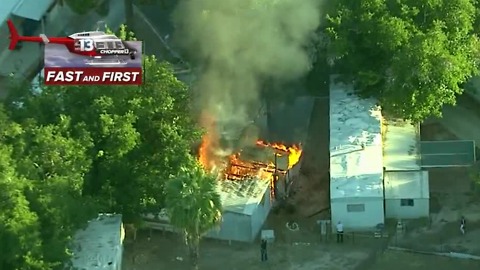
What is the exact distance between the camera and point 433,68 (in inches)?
1342

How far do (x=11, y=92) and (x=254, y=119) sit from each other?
9456 mm

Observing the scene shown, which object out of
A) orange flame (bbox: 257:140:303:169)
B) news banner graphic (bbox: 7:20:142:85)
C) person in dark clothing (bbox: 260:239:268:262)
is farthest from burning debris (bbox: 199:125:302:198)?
news banner graphic (bbox: 7:20:142:85)

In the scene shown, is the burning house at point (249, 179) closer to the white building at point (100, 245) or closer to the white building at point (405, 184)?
the white building at point (100, 245)

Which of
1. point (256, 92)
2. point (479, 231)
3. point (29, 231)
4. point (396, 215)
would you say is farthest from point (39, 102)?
point (479, 231)

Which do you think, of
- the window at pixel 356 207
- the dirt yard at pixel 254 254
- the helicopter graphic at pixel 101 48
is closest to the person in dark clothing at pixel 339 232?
the dirt yard at pixel 254 254

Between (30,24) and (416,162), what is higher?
(30,24)

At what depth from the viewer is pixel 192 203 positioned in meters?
27.6

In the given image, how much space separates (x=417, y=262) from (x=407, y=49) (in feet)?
25.0

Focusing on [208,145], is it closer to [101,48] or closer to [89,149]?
[101,48]

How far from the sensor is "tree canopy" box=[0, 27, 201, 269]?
1094 inches

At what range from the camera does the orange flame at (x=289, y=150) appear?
117 ft

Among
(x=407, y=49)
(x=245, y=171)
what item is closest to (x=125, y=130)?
(x=245, y=171)

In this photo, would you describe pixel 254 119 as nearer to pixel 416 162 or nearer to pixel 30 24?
pixel 416 162

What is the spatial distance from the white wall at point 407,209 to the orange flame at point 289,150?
13.8ft
